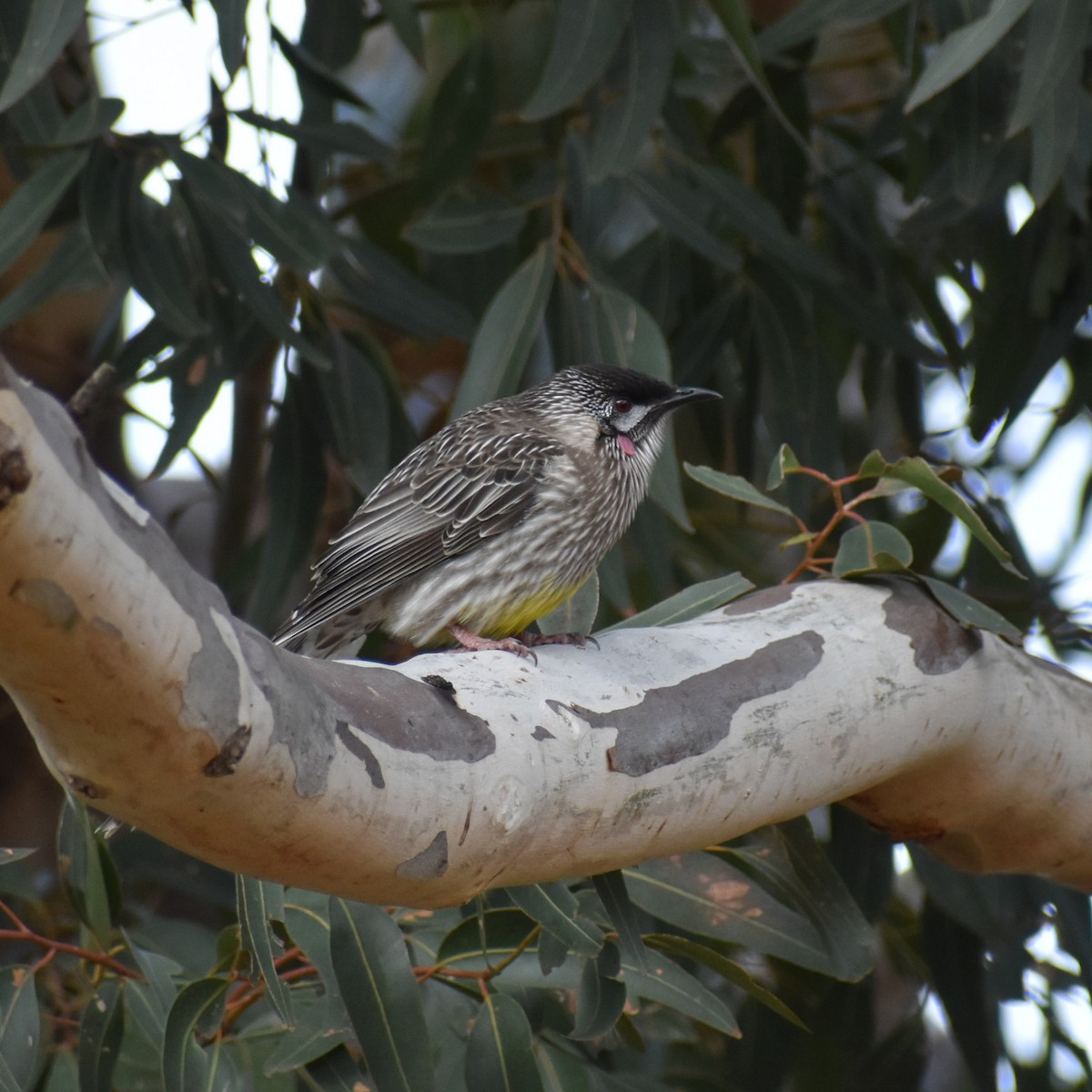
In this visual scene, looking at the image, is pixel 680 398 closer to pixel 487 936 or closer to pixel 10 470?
pixel 487 936

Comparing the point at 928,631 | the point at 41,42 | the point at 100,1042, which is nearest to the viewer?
the point at 100,1042

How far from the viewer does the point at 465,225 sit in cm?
337

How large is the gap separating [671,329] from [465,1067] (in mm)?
2257

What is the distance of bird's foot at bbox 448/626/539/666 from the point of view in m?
2.53

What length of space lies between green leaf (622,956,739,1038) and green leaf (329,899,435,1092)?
426mm

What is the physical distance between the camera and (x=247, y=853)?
1536 mm

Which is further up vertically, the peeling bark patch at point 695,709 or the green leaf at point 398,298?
the green leaf at point 398,298

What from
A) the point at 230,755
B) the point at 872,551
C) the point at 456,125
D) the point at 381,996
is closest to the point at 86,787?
the point at 230,755

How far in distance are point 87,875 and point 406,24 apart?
2.00 m

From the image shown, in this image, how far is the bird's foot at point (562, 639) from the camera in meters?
2.27

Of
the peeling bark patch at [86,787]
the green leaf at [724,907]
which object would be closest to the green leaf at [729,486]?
the green leaf at [724,907]

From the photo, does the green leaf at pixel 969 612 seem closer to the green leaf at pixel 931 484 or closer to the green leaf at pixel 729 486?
the green leaf at pixel 931 484

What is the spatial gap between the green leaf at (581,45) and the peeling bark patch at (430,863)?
5.61ft

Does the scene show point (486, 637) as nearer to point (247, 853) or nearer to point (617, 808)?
point (617, 808)
